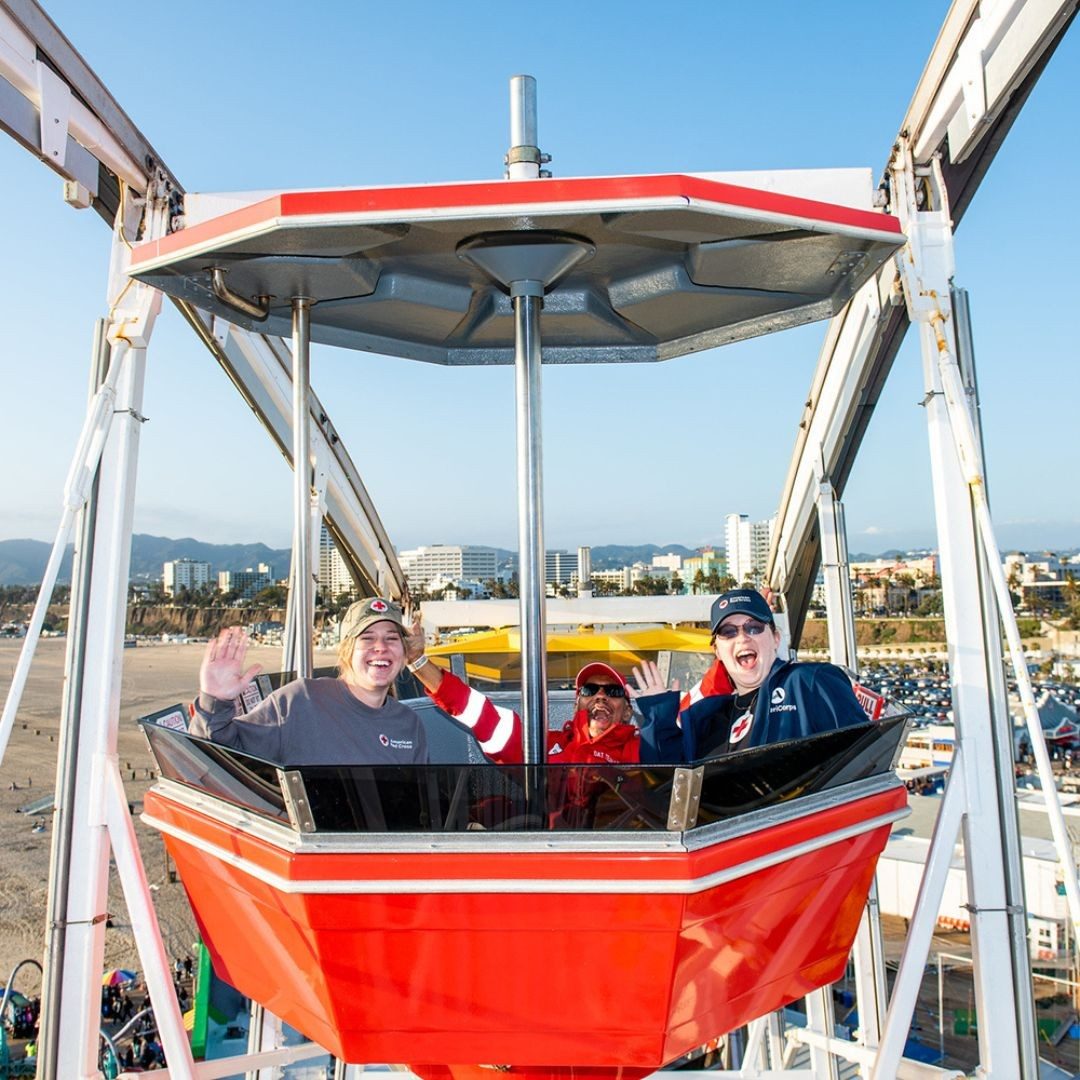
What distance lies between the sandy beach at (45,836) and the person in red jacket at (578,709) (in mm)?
1522

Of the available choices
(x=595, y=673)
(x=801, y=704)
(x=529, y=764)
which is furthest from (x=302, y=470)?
(x=801, y=704)

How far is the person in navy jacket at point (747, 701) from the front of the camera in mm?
3078

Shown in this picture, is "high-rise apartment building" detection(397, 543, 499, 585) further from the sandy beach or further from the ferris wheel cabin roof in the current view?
the ferris wheel cabin roof

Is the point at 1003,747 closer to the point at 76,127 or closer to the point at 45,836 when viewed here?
the point at 76,127

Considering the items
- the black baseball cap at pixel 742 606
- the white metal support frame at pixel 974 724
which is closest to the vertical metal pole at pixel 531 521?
the black baseball cap at pixel 742 606

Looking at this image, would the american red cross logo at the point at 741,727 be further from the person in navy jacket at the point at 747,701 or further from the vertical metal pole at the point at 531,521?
the vertical metal pole at the point at 531,521

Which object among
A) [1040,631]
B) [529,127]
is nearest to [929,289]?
[529,127]

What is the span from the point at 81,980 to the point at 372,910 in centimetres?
142

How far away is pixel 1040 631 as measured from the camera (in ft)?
232

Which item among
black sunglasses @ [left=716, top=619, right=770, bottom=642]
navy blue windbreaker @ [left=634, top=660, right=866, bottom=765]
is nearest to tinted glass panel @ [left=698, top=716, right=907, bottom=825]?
navy blue windbreaker @ [left=634, top=660, right=866, bottom=765]

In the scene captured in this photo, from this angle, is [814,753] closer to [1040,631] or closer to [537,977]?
[537,977]

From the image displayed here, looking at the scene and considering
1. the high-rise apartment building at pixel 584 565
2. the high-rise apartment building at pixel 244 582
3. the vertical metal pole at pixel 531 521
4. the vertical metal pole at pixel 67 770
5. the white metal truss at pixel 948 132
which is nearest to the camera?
the white metal truss at pixel 948 132

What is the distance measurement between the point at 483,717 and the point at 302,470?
3.97ft

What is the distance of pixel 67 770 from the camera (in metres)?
3.25
